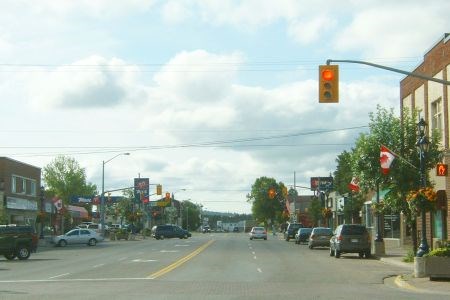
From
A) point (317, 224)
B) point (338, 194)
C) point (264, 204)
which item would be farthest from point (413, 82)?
point (264, 204)

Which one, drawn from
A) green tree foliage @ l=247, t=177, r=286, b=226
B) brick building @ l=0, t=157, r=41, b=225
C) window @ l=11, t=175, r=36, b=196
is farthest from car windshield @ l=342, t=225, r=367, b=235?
green tree foliage @ l=247, t=177, r=286, b=226

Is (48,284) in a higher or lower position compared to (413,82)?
lower

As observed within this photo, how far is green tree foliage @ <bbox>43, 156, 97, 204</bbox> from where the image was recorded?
12394 cm

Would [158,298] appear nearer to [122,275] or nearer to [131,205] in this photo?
[122,275]

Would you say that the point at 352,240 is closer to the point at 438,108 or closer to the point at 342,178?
the point at 438,108

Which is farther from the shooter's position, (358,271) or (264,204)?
(264,204)

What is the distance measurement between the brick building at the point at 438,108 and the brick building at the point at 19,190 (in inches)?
1393

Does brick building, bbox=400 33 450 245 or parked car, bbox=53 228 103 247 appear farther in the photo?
parked car, bbox=53 228 103 247

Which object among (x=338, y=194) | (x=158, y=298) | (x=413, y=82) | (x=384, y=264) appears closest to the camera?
(x=158, y=298)

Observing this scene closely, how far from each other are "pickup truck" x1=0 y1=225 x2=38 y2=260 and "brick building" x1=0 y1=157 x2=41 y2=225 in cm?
2097

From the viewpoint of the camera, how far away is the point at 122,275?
24.7 m

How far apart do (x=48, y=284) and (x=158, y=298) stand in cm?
601

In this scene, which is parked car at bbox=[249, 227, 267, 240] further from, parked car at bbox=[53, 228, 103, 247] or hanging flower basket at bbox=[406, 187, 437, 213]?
hanging flower basket at bbox=[406, 187, 437, 213]

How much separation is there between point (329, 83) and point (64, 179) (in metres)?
110
